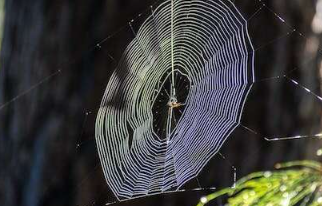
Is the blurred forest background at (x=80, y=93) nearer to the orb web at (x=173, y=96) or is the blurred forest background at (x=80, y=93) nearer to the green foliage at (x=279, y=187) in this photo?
the orb web at (x=173, y=96)

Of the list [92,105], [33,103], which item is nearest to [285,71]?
[92,105]

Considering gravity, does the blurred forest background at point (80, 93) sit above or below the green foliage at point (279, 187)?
above

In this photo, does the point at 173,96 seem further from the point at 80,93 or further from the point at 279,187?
the point at 279,187

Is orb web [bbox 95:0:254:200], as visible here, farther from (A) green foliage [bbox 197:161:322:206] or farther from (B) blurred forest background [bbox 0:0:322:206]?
(A) green foliage [bbox 197:161:322:206]

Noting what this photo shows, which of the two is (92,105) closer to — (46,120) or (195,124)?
(46,120)

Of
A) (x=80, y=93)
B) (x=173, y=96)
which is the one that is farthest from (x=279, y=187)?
(x=173, y=96)

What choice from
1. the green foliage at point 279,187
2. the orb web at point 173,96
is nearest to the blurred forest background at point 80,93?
the orb web at point 173,96

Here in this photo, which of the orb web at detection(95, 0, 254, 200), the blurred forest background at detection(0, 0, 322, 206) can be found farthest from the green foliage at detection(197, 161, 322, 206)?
the orb web at detection(95, 0, 254, 200)
